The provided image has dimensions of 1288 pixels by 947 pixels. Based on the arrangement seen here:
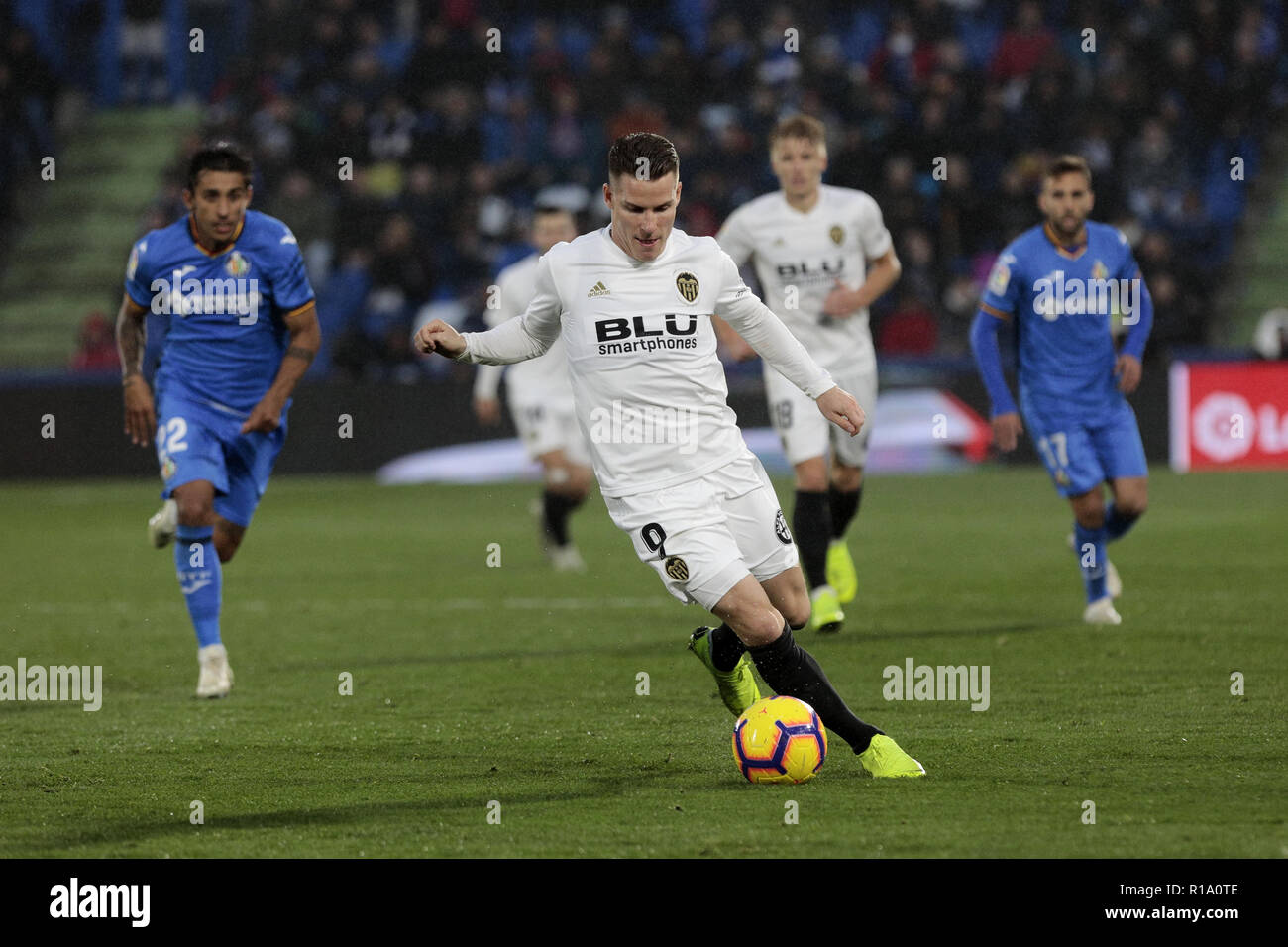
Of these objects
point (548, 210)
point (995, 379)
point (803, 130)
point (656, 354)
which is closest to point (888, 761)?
point (656, 354)

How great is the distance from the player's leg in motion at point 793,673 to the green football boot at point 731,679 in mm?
545

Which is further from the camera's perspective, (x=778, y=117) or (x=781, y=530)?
(x=778, y=117)

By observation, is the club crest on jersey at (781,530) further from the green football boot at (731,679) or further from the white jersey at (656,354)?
the green football boot at (731,679)

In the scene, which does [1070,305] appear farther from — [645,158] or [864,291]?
[645,158]

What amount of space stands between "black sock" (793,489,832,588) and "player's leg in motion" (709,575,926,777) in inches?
136

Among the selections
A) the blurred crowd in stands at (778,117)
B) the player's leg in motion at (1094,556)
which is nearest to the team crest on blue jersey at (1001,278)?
the player's leg in motion at (1094,556)

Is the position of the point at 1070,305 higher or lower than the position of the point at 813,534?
higher

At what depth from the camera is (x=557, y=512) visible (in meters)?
12.6

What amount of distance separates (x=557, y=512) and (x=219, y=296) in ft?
16.3

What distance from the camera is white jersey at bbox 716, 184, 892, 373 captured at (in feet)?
31.2
